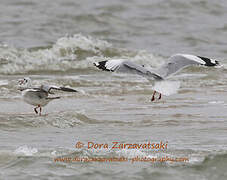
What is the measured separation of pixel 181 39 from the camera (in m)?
17.5

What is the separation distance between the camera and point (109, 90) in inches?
410

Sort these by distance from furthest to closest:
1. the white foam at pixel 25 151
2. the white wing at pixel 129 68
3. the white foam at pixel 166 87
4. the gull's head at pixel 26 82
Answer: the gull's head at pixel 26 82
the white wing at pixel 129 68
the white foam at pixel 166 87
the white foam at pixel 25 151

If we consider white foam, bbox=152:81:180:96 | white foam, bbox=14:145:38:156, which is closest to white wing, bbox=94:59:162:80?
white foam, bbox=152:81:180:96

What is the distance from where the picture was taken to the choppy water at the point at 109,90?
5.40 m

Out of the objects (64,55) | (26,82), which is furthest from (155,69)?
(64,55)

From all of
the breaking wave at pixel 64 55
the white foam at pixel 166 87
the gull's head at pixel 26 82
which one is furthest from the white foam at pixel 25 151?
the breaking wave at pixel 64 55

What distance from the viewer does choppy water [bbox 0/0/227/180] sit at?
17.7 feet

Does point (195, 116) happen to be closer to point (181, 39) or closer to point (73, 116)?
point (73, 116)

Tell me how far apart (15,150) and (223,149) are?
2.02 metres

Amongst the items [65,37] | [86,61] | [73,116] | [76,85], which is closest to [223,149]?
[73,116]

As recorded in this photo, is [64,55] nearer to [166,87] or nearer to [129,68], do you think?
[129,68]

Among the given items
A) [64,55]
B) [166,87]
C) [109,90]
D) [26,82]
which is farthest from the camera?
[64,55]

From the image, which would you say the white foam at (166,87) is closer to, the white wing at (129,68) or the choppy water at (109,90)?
the white wing at (129,68)

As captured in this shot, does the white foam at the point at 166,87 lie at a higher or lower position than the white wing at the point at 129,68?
lower
